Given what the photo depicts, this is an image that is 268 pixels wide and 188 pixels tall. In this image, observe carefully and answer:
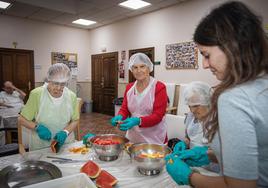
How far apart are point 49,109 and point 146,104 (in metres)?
0.88

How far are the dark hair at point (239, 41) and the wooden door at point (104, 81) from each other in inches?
235

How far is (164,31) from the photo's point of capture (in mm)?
5148

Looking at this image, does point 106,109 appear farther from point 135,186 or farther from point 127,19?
point 135,186

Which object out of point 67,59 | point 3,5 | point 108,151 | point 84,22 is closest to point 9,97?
point 3,5

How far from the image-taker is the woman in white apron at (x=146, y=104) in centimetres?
194

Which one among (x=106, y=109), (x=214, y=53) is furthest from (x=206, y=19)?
(x=106, y=109)

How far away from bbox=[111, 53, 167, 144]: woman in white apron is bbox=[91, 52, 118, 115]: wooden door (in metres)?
4.56

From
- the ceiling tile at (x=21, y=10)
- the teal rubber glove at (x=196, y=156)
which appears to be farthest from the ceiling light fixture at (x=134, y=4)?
the teal rubber glove at (x=196, y=156)

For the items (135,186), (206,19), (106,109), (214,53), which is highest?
(206,19)

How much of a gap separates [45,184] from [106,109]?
6.19m

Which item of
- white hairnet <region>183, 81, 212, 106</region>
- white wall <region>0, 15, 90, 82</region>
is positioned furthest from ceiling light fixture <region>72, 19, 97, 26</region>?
white hairnet <region>183, 81, 212, 106</region>

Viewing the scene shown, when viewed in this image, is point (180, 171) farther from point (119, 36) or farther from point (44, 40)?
point (44, 40)

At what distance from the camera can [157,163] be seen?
3.83ft

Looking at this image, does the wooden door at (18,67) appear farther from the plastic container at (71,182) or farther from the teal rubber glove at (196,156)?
the teal rubber glove at (196,156)
